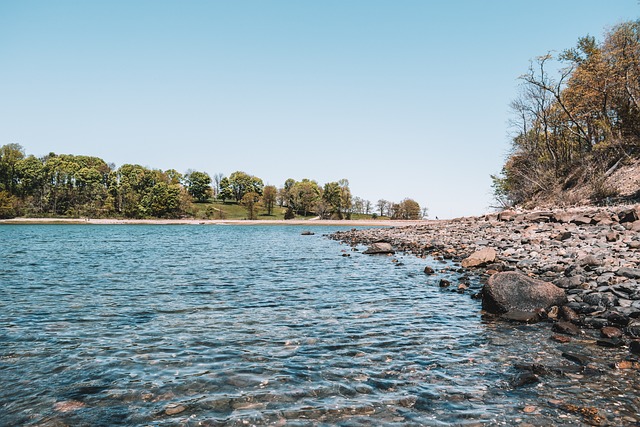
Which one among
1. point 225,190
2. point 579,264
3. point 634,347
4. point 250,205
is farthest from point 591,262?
point 225,190

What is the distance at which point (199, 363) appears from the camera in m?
7.86

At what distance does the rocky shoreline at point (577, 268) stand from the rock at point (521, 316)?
0.02 metres

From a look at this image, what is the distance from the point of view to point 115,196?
161 meters

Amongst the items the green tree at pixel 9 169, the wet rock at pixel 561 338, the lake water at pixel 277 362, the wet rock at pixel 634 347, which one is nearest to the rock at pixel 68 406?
the lake water at pixel 277 362

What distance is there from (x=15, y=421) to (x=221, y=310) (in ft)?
23.3

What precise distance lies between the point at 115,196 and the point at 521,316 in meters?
175

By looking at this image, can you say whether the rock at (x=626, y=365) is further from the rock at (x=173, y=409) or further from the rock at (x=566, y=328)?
the rock at (x=173, y=409)

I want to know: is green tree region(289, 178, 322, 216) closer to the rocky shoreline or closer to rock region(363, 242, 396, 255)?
rock region(363, 242, 396, 255)

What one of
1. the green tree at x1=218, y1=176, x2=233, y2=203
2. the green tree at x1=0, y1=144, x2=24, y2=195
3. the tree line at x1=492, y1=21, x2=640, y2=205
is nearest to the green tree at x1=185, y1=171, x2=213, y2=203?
the green tree at x1=218, y1=176, x2=233, y2=203

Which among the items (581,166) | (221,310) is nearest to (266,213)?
(581,166)

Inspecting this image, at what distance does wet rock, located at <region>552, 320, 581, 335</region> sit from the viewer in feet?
30.2

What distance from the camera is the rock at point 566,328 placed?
362 inches

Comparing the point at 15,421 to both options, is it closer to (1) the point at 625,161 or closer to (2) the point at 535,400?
(2) the point at 535,400

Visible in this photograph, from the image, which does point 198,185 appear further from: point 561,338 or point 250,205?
point 561,338
